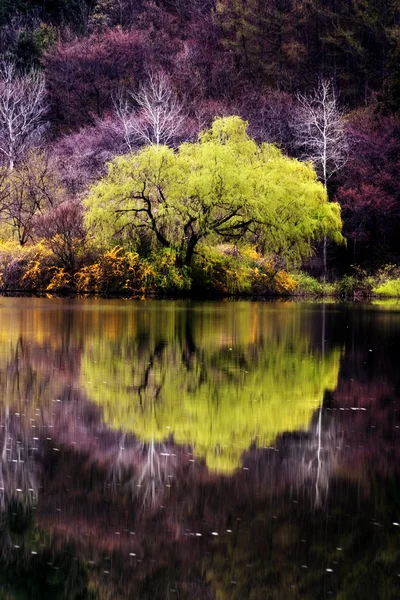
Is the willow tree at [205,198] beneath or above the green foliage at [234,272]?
above

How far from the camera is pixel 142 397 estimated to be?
1127 centimetres

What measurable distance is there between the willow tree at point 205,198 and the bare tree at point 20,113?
16.7 meters

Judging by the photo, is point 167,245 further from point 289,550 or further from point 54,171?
point 289,550

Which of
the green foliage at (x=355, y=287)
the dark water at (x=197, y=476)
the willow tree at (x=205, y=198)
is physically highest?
the willow tree at (x=205, y=198)

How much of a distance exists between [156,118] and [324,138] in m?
8.92

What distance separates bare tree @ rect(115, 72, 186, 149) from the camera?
5366 cm

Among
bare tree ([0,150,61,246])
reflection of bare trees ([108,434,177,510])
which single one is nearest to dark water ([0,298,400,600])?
reflection of bare trees ([108,434,177,510])

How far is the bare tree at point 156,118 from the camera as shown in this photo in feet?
176

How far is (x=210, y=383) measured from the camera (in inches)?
498

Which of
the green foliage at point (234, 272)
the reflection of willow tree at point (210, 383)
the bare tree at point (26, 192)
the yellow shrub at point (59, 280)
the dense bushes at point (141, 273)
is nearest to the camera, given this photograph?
the reflection of willow tree at point (210, 383)

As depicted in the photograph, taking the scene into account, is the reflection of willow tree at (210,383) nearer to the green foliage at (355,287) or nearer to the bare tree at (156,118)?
the green foliage at (355,287)

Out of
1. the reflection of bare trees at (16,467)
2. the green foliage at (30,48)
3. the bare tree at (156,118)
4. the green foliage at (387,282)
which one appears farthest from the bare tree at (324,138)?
the reflection of bare trees at (16,467)

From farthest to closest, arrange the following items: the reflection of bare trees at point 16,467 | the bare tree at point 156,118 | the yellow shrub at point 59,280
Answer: the bare tree at point 156,118, the yellow shrub at point 59,280, the reflection of bare trees at point 16,467

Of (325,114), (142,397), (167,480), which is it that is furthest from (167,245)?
(167,480)
